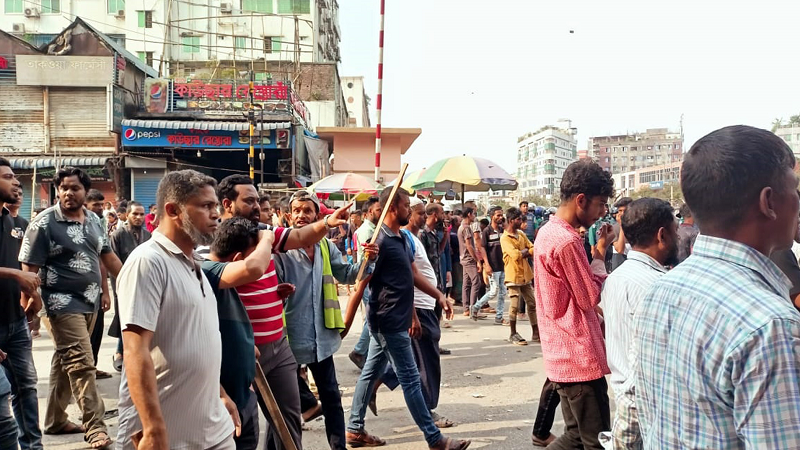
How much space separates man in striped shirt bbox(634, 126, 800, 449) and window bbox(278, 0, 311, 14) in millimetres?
39840

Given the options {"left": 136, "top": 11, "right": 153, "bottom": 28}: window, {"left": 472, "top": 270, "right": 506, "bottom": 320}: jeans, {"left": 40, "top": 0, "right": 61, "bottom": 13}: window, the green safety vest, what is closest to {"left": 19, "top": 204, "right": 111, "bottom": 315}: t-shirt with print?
the green safety vest

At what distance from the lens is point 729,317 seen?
1.26 meters

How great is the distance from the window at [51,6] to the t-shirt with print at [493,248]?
38.6 m

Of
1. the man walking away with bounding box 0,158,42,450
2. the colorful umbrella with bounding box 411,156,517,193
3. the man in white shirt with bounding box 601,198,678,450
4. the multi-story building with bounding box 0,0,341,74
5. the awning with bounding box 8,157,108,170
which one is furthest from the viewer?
the multi-story building with bounding box 0,0,341,74

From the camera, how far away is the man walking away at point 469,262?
412 inches

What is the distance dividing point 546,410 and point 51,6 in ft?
142

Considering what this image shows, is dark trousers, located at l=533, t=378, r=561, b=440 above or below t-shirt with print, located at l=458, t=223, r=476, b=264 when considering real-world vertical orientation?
below

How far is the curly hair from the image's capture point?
3.44 meters

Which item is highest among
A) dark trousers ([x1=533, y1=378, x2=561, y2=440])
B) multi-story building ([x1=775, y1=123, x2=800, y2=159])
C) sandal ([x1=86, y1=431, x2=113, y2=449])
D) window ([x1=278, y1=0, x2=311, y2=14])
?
window ([x1=278, y1=0, x2=311, y2=14])

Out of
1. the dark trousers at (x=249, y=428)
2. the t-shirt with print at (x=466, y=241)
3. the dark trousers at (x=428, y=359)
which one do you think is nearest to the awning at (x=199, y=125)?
the t-shirt with print at (x=466, y=241)

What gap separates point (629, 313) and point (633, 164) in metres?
137

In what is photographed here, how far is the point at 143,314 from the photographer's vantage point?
2338 millimetres

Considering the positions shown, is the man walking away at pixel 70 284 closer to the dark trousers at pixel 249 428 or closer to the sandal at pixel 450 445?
the dark trousers at pixel 249 428

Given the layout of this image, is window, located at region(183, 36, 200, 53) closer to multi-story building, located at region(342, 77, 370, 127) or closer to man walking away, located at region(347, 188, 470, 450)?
multi-story building, located at region(342, 77, 370, 127)
